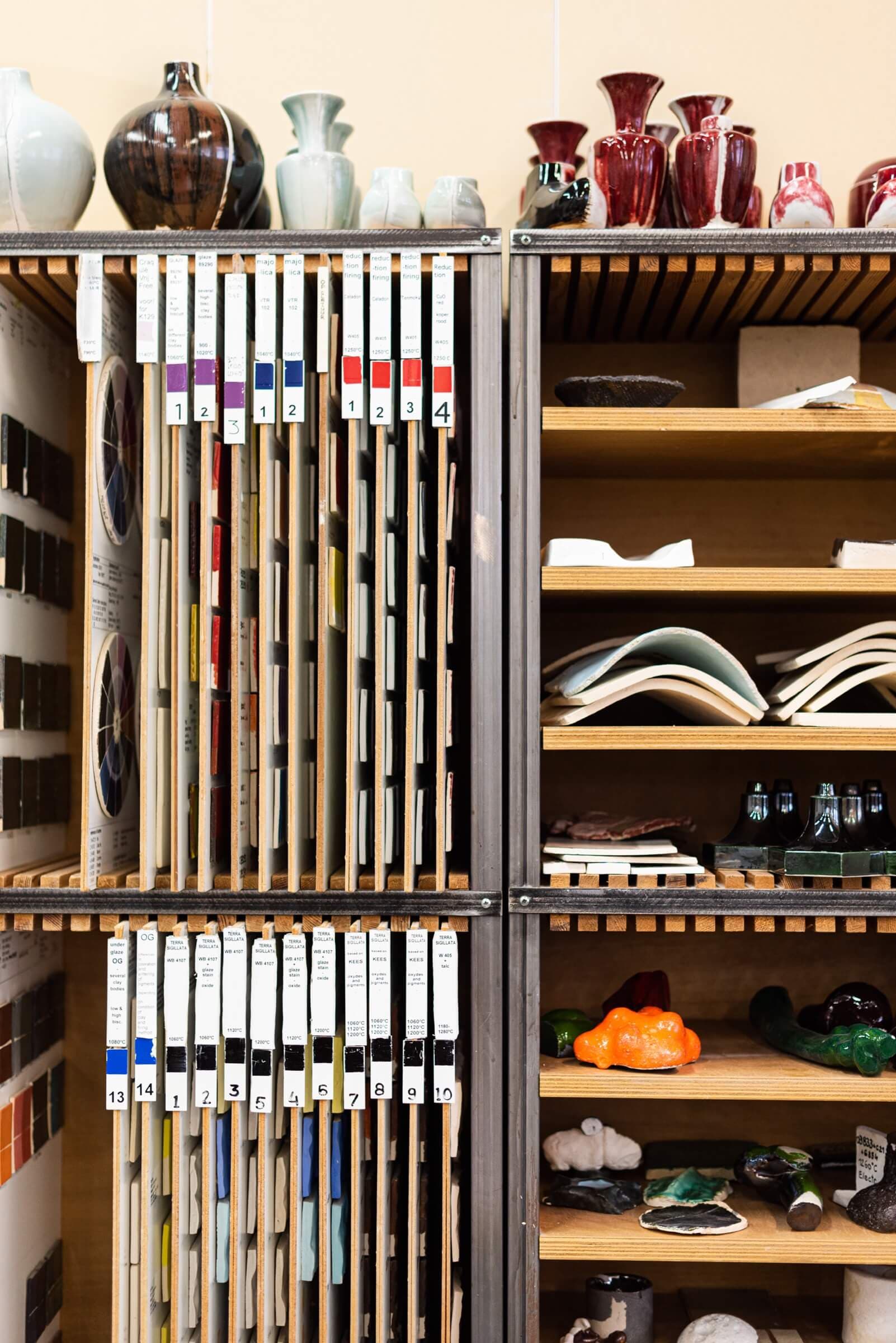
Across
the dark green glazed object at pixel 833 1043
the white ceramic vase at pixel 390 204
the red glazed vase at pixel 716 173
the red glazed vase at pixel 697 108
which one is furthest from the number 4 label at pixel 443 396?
the dark green glazed object at pixel 833 1043

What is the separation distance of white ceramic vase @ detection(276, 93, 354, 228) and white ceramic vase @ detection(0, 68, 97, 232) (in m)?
0.32

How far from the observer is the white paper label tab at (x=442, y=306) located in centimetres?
172

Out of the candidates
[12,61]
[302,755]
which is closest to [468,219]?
[302,755]

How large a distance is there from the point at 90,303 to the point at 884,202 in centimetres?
122

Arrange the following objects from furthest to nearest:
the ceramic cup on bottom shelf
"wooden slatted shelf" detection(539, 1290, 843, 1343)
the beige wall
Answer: the beige wall < "wooden slatted shelf" detection(539, 1290, 843, 1343) < the ceramic cup on bottom shelf

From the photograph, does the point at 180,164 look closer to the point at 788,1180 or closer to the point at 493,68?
the point at 493,68

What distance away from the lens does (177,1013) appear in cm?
173

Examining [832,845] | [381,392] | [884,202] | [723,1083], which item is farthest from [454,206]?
[723,1083]

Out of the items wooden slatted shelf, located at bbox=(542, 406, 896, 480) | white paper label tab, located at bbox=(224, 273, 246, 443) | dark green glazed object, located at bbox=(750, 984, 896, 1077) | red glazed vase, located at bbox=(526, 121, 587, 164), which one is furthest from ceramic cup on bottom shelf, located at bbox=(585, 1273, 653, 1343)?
red glazed vase, located at bbox=(526, 121, 587, 164)

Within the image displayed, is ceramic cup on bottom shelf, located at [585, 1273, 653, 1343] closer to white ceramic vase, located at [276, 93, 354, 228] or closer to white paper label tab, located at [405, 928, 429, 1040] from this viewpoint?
white paper label tab, located at [405, 928, 429, 1040]

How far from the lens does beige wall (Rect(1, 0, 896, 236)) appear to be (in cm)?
216

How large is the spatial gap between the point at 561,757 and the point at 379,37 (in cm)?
140

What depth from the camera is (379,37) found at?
2180mm

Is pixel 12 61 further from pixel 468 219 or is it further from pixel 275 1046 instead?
pixel 275 1046
